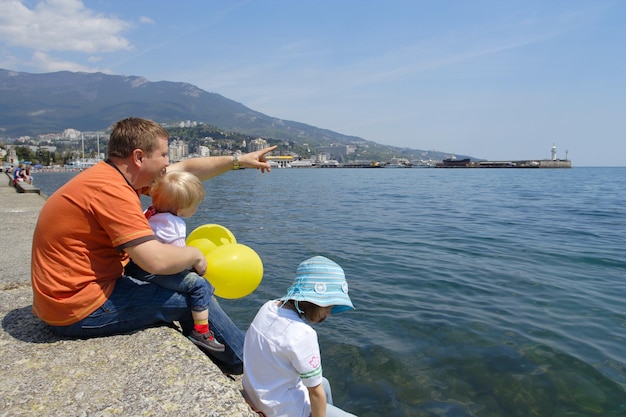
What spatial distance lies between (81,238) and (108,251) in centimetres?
20

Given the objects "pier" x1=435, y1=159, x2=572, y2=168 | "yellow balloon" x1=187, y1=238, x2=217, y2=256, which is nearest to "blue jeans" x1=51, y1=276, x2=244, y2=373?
"yellow balloon" x1=187, y1=238, x2=217, y2=256

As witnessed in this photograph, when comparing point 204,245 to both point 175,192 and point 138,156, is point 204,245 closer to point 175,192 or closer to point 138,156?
point 175,192

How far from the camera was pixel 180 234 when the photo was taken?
3.15m

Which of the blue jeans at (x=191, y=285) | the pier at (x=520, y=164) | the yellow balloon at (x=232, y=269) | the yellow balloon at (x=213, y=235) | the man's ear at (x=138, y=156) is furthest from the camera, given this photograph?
the pier at (x=520, y=164)

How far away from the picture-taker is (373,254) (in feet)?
35.9

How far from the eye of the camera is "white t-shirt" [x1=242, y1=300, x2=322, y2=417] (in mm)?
2287

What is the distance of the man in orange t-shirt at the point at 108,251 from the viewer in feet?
8.47

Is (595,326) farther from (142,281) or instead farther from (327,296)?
(142,281)

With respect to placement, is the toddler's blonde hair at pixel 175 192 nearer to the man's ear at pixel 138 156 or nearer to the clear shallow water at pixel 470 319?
the man's ear at pixel 138 156

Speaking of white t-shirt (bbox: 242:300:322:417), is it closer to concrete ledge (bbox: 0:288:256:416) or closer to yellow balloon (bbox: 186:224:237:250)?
concrete ledge (bbox: 0:288:256:416)

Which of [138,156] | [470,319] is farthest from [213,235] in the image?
[470,319]

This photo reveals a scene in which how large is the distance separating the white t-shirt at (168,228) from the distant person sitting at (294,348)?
0.99 meters

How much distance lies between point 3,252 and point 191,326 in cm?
400

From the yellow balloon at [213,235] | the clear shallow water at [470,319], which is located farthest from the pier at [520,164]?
the yellow balloon at [213,235]
